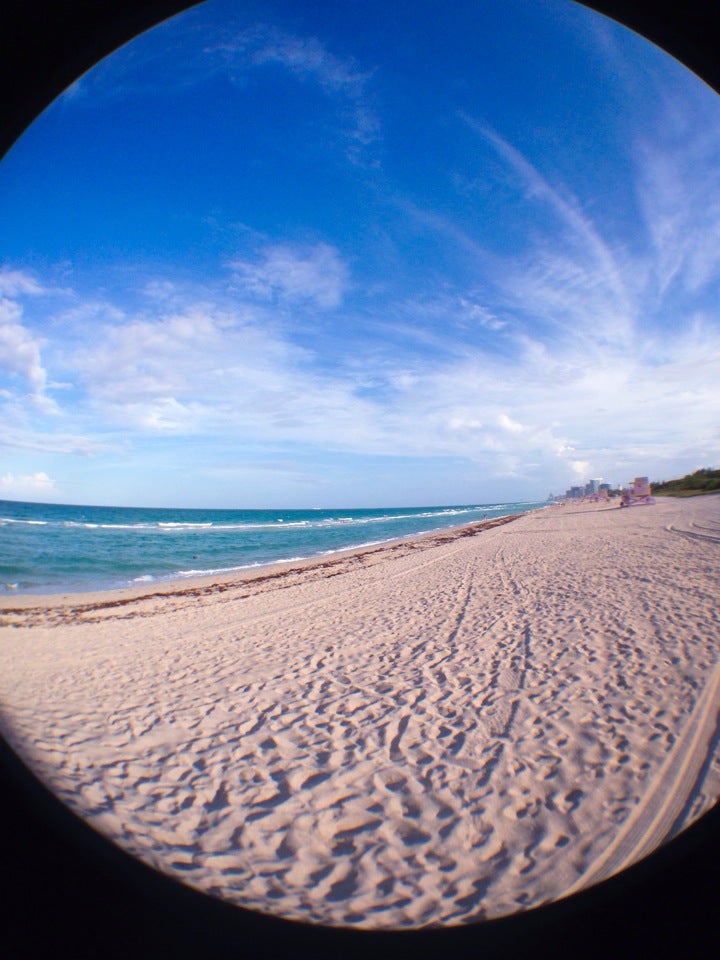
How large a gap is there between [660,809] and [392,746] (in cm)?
197

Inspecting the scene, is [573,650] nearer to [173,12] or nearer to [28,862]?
[28,862]

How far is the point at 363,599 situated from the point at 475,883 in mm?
7908

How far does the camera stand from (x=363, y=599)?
→ 9.92 metres

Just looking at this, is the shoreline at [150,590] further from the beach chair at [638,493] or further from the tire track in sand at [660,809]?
the beach chair at [638,493]

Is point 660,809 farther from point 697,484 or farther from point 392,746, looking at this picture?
point 697,484

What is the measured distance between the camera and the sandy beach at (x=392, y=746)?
87.0 inches

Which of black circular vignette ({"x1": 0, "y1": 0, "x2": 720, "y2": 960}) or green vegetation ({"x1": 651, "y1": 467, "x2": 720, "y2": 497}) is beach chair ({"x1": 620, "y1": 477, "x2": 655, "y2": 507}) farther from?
black circular vignette ({"x1": 0, "y1": 0, "x2": 720, "y2": 960})

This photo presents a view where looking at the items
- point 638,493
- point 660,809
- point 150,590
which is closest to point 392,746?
point 660,809

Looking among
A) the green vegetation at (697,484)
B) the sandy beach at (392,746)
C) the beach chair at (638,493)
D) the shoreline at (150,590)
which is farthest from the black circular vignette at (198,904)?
the green vegetation at (697,484)

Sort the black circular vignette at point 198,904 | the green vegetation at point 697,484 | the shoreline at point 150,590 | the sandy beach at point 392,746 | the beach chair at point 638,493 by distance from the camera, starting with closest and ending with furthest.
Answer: the black circular vignette at point 198,904 < the sandy beach at point 392,746 < the shoreline at point 150,590 < the beach chair at point 638,493 < the green vegetation at point 697,484

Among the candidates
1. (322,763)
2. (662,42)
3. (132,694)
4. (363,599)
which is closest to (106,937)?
(322,763)

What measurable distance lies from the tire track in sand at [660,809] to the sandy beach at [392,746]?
1cm

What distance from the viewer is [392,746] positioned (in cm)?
342

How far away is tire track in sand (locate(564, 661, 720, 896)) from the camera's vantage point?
2.23 meters
